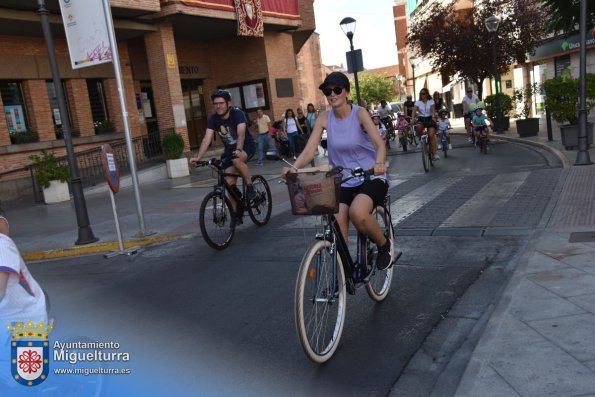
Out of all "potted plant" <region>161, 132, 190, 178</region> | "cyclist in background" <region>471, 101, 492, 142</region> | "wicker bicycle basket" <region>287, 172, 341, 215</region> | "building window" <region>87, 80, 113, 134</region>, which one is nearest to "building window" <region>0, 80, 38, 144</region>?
"building window" <region>87, 80, 113, 134</region>

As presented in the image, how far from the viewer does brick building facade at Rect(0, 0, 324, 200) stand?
17812 mm

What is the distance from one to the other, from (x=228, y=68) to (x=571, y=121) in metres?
16.0

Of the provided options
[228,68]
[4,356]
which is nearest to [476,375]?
[4,356]

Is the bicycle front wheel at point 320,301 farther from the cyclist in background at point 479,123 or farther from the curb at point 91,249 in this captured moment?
the cyclist in background at point 479,123

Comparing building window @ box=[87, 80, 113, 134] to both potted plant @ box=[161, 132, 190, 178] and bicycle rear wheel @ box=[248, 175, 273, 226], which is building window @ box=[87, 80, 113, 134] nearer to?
potted plant @ box=[161, 132, 190, 178]

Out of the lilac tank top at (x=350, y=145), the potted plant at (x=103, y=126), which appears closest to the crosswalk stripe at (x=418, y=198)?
the lilac tank top at (x=350, y=145)

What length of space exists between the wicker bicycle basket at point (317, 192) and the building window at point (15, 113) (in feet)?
54.5

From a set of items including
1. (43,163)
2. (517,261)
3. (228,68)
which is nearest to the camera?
(517,261)

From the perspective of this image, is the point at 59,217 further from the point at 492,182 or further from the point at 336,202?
the point at 336,202

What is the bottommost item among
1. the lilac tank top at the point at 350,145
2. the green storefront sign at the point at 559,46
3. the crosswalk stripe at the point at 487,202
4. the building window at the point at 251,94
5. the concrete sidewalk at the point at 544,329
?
the crosswalk stripe at the point at 487,202

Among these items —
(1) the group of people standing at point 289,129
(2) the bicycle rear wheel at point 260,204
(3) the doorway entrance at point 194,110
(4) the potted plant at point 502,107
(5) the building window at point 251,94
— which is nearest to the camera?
(2) the bicycle rear wheel at point 260,204

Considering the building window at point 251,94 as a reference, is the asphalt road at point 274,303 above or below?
below

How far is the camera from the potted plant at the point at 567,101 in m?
13.4

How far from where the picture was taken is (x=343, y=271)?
4.00m
